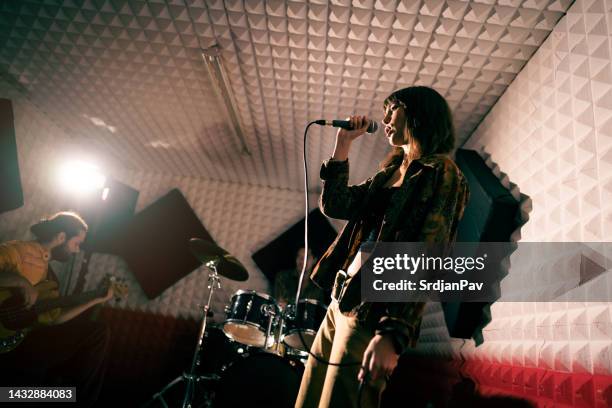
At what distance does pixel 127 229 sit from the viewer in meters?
4.99

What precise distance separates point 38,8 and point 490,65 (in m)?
3.35

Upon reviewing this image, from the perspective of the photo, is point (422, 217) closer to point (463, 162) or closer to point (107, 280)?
point (463, 162)

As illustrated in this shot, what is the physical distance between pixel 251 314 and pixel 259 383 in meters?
0.56

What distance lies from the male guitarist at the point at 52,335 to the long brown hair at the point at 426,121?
293 cm

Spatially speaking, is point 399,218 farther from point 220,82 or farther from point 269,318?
point 220,82

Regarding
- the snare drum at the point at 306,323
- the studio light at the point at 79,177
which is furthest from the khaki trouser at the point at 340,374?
the studio light at the point at 79,177

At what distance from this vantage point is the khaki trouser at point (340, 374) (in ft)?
2.84

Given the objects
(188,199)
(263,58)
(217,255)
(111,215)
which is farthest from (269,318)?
(111,215)

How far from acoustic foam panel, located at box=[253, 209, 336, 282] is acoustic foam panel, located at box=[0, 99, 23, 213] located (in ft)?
9.35

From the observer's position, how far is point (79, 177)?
14.9 ft

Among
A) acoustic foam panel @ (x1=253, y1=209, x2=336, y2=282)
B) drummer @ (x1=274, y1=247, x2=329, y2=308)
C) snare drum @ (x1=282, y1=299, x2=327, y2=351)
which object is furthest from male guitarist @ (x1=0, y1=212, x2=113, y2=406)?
acoustic foam panel @ (x1=253, y1=209, x2=336, y2=282)

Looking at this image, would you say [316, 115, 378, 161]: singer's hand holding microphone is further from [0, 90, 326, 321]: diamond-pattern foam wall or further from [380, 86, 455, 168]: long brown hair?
[0, 90, 326, 321]: diamond-pattern foam wall

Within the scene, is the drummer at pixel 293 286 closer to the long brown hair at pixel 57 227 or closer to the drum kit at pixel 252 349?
the drum kit at pixel 252 349

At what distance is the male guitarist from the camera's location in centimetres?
256
